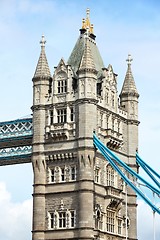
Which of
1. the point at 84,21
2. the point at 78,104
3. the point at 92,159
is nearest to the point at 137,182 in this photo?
the point at 92,159

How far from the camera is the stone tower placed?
253ft

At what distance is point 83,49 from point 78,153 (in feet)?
44.1

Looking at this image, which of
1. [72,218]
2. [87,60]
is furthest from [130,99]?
[72,218]

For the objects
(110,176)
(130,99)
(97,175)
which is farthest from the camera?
(130,99)

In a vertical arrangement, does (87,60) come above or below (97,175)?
above

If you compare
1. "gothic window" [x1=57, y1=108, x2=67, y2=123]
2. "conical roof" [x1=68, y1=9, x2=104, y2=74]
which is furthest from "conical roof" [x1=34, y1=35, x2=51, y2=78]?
"gothic window" [x1=57, y1=108, x2=67, y2=123]

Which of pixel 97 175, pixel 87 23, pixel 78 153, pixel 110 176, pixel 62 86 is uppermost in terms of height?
pixel 87 23

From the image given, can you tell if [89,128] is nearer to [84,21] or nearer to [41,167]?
[41,167]

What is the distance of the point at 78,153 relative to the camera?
7788 centimetres

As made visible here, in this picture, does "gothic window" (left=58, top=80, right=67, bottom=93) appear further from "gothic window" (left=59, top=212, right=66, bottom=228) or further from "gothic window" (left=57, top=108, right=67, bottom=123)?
"gothic window" (left=59, top=212, right=66, bottom=228)

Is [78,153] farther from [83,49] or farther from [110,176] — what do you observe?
[83,49]

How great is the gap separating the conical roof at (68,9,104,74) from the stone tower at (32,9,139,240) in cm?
16

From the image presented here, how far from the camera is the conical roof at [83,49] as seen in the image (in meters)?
83.9

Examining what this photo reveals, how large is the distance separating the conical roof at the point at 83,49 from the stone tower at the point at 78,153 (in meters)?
0.16
